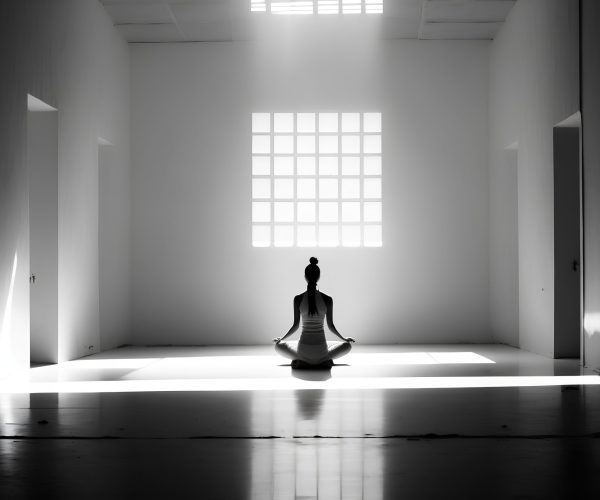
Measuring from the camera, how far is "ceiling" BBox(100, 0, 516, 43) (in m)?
11.9

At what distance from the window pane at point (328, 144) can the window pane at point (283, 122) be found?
47 centimetres

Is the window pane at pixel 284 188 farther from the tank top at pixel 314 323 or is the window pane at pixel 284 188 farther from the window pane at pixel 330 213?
the tank top at pixel 314 323

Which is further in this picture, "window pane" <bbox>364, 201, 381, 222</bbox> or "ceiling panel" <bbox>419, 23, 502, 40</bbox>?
"window pane" <bbox>364, 201, 381, 222</bbox>

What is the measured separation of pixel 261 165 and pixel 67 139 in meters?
3.53

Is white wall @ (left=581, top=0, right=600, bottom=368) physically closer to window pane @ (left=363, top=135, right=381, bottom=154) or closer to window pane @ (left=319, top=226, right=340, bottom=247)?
window pane @ (left=363, top=135, right=381, bottom=154)

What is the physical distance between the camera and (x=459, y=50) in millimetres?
13219

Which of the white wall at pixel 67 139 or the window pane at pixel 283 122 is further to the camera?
the window pane at pixel 283 122

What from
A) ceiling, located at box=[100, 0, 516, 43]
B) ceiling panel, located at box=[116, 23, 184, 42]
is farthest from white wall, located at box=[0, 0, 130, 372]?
ceiling, located at box=[100, 0, 516, 43]

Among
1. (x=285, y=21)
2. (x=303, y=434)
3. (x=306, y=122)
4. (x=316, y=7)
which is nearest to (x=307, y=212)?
(x=306, y=122)

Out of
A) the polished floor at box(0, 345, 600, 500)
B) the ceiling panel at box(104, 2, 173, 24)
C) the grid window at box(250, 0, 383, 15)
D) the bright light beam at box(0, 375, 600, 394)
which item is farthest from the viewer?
the grid window at box(250, 0, 383, 15)

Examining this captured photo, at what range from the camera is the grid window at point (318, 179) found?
521 inches

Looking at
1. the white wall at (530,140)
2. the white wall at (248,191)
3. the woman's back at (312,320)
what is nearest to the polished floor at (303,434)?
the woman's back at (312,320)

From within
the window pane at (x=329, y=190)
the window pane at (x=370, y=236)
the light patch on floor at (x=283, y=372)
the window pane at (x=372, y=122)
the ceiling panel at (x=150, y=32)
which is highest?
the ceiling panel at (x=150, y=32)

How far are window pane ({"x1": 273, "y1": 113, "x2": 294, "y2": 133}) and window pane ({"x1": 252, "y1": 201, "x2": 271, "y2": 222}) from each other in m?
1.07
